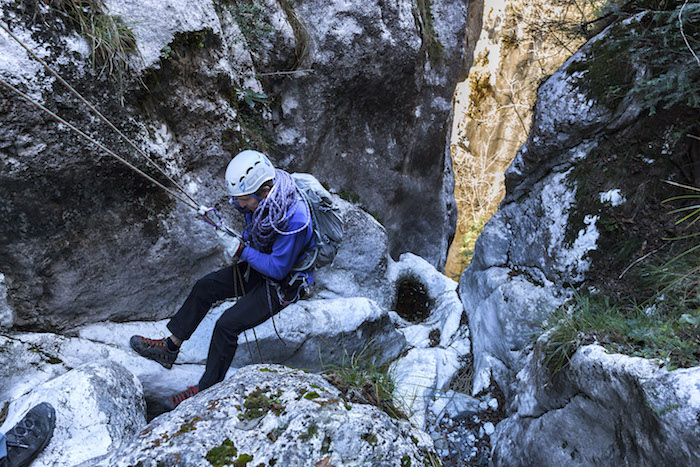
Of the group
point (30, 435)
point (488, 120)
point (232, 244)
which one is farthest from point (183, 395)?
point (488, 120)

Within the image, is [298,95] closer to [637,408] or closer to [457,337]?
[457,337]

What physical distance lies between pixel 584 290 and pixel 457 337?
2.58m

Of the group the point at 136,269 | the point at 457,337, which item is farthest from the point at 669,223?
the point at 136,269

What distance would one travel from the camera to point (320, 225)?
354 centimetres

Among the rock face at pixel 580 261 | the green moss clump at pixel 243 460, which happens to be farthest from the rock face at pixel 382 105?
the green moss clump at pixel 243 460

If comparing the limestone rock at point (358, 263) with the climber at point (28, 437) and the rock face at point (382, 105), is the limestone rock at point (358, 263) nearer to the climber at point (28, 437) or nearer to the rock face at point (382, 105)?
the rock face at point (382, 105)

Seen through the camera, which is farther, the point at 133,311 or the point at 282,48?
the point at 282,48

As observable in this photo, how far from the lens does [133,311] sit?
4.43 m

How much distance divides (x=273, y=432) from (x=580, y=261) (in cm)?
397

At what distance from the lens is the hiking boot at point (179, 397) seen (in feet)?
11.7

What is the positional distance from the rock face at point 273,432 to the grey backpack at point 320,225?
1.41 metres

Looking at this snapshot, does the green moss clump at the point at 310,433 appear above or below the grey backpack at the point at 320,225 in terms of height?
below

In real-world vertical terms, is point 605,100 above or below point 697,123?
above

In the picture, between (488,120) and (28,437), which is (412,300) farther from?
(488,120)
